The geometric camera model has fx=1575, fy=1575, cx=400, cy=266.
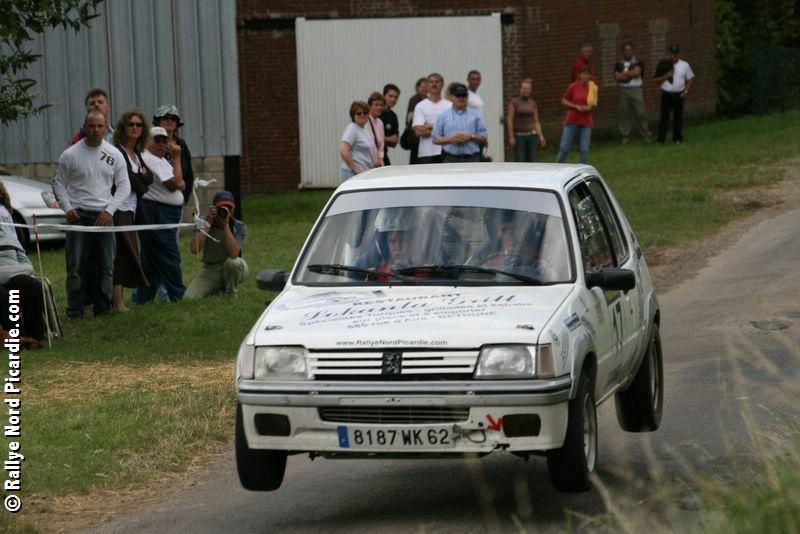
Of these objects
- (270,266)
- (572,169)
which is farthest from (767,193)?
(572,169)

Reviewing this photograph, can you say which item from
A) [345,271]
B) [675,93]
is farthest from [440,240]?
[675,93]

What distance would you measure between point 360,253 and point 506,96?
22115 mm

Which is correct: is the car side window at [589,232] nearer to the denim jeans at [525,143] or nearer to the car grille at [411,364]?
the car grille at [411,364]

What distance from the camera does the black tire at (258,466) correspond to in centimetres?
741

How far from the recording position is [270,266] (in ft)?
57.8

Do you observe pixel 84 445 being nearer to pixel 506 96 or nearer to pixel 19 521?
pixel 19 521

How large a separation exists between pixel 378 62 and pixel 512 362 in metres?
23.0

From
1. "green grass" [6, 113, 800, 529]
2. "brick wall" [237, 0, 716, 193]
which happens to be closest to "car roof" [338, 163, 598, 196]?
"green grass" [6, 113, 800, 529]

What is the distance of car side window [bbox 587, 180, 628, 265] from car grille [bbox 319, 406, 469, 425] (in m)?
2.39

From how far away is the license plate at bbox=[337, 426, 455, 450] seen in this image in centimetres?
692

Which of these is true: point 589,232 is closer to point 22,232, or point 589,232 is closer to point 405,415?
point 405,415

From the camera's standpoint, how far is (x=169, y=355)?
12461mm

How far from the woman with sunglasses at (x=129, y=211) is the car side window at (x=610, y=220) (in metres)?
6.18

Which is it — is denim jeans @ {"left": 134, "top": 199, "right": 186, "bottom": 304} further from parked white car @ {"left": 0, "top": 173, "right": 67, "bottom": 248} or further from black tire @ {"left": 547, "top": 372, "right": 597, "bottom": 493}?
black tire @ {"left": 547, "top": 372, "right": 597, "bottom": 493}
